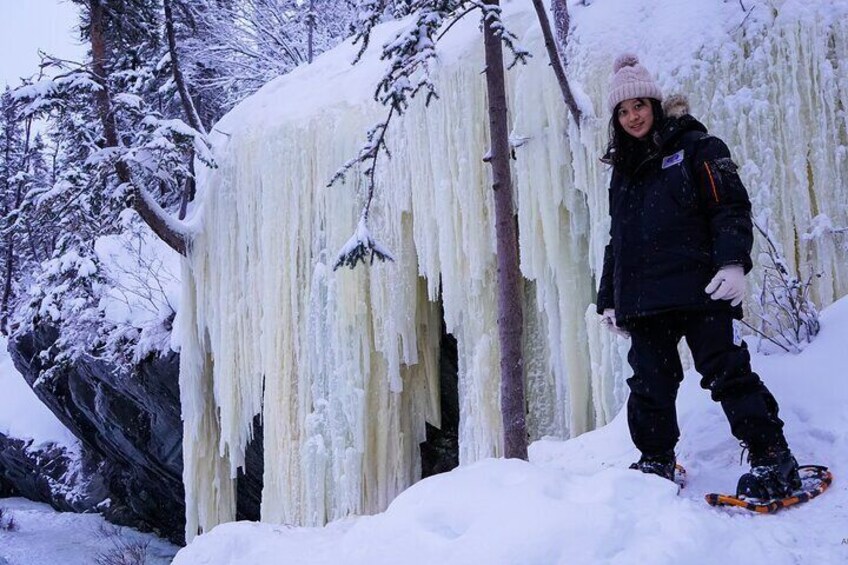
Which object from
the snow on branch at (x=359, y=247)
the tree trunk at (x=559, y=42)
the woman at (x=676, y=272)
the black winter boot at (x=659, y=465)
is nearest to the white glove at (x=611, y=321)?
the woman at (x=676, y=272)

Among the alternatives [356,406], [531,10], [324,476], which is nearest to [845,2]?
[531,10]

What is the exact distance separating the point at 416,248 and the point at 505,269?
229 centimetres

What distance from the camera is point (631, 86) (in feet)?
9.48

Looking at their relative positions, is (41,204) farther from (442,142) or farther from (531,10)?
(531,10)

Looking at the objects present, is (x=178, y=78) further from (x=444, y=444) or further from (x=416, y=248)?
(x=444, y=444)

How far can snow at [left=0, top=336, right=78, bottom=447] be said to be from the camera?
15500 millimetres

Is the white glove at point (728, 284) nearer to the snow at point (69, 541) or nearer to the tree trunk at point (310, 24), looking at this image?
the snow at point (69, 541)

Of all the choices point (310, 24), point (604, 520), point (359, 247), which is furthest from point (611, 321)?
point (310, 24)

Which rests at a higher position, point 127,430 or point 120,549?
point 127,430

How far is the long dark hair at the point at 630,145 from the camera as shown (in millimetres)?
2928

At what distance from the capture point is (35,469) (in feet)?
49.9

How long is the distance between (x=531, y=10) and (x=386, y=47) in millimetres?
2293

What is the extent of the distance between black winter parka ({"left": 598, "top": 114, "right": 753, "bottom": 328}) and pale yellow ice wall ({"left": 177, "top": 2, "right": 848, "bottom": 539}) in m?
2.14

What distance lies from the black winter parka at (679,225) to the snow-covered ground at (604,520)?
640 mm
